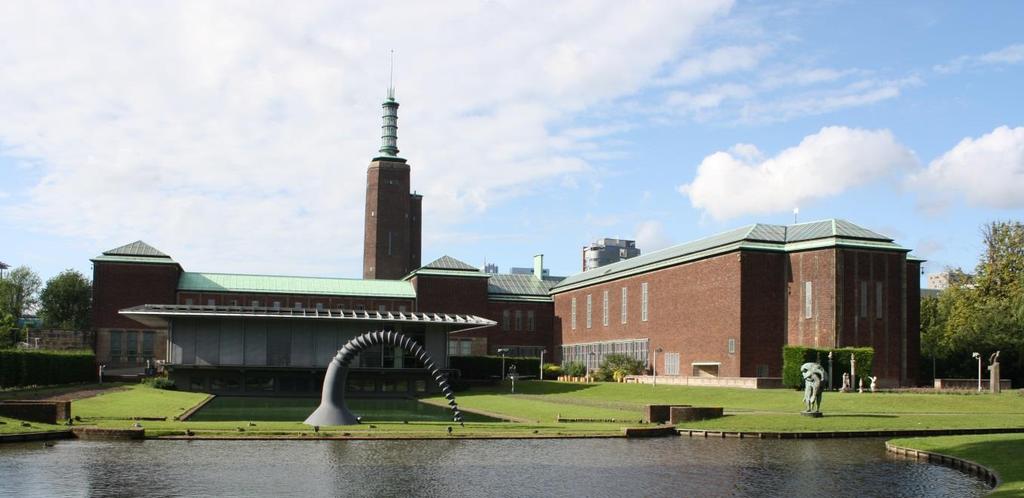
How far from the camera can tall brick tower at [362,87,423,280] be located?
360ft

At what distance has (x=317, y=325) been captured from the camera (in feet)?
221

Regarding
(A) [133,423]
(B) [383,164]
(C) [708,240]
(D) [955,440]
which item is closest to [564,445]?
(D) [955,440]

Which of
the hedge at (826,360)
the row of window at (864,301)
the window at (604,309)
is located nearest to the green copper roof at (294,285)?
the window at (604,309)

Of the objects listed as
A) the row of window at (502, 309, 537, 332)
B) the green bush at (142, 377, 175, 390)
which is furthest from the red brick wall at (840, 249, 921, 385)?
the row of window at (502, 309, 537, 332)

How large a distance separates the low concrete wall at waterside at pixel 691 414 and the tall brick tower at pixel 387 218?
7431 centimetres

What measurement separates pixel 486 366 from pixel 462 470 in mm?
58141

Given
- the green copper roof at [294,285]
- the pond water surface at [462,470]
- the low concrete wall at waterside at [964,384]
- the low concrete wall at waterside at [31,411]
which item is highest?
the green copper roof at [294,285]

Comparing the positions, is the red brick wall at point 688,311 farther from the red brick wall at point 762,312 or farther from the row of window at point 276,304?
the row of window at point 276,304

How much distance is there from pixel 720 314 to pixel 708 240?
26.0 feet

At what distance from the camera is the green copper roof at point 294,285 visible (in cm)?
9200

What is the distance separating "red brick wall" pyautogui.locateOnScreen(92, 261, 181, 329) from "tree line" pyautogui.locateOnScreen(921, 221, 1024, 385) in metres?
58.5

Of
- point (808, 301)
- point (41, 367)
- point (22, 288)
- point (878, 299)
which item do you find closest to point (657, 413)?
point (808, 301)

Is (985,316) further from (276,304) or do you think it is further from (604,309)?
(276,304)

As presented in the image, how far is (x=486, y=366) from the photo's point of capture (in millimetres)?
82125
